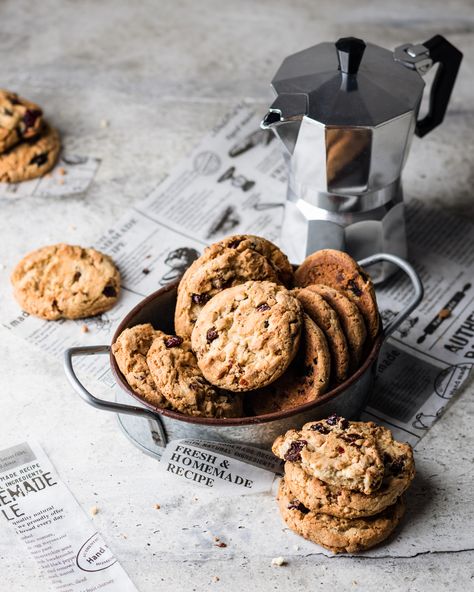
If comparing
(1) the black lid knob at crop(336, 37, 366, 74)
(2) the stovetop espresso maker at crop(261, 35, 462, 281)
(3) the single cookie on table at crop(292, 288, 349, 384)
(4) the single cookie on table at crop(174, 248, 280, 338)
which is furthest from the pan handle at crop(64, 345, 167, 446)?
(1) the black lid knob at crop(336, 37, 366, 74)

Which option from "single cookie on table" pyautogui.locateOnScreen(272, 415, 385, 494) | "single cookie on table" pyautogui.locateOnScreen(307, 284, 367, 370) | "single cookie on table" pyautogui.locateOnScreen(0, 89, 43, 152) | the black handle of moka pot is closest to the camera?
"single cookie on table" pyautogui.locateOnScreen(272, 415, 385, 494)

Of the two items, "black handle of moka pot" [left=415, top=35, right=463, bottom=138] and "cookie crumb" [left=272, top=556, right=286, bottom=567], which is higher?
"black handle of moka pot" [left=415, top=35, right=463, bottom=138]

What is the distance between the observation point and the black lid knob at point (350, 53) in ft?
3.91

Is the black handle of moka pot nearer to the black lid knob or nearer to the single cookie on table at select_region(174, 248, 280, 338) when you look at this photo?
the black lid knob

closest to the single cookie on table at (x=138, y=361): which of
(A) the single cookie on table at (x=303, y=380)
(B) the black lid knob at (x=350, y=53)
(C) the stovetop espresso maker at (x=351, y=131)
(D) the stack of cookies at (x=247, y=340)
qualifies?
(D) the stack of cookies at (x=247, y=340)

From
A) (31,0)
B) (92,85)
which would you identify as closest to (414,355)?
(92,85)

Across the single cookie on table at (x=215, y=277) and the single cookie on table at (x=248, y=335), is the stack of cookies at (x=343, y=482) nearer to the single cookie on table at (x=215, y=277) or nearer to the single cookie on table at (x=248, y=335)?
the single cookie on table at (x=248, y=335)

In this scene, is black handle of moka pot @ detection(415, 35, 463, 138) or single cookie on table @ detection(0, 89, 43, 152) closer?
black handle of moka pot @ detection(415, 35, 463, 138)

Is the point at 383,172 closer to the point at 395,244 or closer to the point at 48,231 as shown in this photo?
the point at 395,244

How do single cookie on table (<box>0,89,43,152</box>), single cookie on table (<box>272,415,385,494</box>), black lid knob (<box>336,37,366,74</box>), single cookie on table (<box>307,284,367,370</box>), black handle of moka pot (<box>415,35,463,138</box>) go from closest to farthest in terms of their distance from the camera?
single cookie on table (<box>272,415,385,494</box>) → single cookie on table (<box>307,284,367,370</box>) → black lid knob (<box>336,37,366,74</box>) → black handle of moka pot (<box>415,35,463,138</box>) → single cookie on table (<box>0,89,43,152</box>)

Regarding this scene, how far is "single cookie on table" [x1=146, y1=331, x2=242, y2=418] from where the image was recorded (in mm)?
1026

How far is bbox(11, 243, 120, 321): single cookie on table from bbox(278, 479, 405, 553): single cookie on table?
494 millimetres

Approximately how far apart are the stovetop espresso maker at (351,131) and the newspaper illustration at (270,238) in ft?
0.39

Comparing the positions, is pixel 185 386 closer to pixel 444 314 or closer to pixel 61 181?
pixel 444 314
